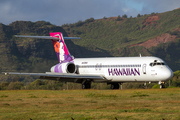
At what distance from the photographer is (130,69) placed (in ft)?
119

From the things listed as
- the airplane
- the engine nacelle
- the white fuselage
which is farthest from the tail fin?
the white fuselage

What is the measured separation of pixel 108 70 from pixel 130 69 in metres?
3.46

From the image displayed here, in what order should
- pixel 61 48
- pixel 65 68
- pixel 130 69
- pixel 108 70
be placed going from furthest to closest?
1. pixel 61 48
2. pixel 65 68
3. pixel 108 70
4. pixel 130 69

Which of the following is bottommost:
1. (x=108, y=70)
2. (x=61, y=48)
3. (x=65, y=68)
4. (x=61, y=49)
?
(x=108, y=70)

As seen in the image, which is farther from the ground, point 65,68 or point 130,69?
point 65,68

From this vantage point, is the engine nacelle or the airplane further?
the engine nacelle

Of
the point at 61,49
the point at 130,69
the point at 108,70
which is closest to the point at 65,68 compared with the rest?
the point at 61,49

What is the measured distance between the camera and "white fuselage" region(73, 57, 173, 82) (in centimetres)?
3438

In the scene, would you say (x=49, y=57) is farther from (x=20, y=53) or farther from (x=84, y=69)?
(x=84, y=69)

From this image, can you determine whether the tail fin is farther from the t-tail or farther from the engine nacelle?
the engine nacelle

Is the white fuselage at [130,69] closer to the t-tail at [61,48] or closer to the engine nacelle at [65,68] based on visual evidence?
the engine nacelle at [65,68]

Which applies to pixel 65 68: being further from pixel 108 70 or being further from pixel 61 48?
pixel 108 70

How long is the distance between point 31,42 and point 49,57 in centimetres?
1492

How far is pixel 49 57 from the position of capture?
159 meters
